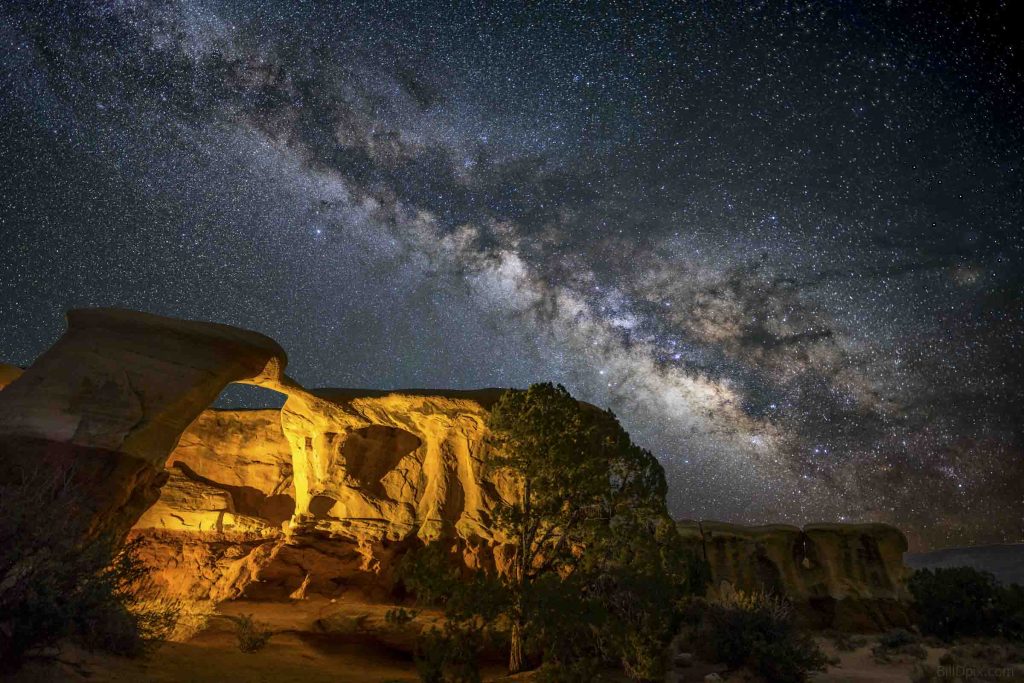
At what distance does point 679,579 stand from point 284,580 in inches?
444

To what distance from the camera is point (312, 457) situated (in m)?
19.3

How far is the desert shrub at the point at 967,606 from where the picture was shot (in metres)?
24.8

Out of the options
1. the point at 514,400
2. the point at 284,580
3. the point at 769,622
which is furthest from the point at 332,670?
the point at 769,622

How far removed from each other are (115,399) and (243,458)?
8.34m

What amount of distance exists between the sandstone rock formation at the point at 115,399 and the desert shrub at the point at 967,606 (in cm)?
3001

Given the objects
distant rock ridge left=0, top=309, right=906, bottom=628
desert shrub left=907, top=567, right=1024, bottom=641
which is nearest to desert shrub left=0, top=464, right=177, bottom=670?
distant rock ridge left=0, top=309, right=906, bottom=628

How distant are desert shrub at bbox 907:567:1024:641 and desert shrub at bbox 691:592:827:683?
50.8 feet

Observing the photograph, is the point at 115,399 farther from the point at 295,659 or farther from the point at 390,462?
the point at 390,462

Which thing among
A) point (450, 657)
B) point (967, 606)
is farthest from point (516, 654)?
point (967, 606)

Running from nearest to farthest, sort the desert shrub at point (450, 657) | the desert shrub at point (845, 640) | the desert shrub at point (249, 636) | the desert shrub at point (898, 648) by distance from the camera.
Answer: the desert shrub at point (450, 657) → the desert shrub at point (249, 636) → the desert shrub at point (898, 648) → the desert shrub at point (845, 640)

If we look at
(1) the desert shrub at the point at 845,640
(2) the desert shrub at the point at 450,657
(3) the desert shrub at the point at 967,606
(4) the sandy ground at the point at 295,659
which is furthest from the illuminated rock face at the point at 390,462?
(3) the desert shrub at the point at 967,606

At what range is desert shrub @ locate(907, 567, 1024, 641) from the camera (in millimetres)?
24812

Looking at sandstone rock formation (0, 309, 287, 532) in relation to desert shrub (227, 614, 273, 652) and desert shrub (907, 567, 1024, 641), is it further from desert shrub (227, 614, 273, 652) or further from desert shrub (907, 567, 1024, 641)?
desert shrub (907, 567, 1024, 641)

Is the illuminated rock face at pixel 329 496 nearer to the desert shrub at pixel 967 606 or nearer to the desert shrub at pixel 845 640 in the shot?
the desert shrub at pixel 845 640
